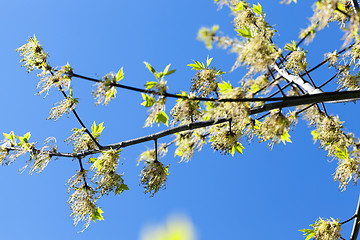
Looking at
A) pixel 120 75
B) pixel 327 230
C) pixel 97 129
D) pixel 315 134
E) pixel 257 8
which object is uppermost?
pixel 257 8

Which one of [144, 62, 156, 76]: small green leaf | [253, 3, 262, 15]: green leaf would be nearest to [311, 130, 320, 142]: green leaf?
[253, 3, 262, 15]: green leaf

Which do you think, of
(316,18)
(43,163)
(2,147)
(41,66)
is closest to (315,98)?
(316,18)

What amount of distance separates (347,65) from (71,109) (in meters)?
2.60

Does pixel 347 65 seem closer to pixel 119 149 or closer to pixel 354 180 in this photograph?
pixel 354 180

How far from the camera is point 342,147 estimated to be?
11.6 feet

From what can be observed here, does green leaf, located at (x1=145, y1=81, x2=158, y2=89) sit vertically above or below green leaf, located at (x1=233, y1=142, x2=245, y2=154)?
below

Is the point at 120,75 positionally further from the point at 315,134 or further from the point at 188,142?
the point at 315,134

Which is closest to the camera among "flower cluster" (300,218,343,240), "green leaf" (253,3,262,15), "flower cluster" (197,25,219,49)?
"flower cluster" (197,25,219,49)

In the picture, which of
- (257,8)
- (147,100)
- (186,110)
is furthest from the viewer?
(257,8)

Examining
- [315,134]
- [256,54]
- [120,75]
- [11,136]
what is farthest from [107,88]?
[315,134]

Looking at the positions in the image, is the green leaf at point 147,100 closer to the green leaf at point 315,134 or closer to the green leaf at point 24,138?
the green leaf at point 24,138

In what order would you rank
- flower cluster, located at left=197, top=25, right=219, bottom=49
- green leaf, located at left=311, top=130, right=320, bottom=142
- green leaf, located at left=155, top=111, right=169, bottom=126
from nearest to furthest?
flower cluster, located at left=197, top=25, right=219, bottom=49 < green leaf, located at left=155, top=111, right=169, bottom=126 < green leaf, located at left=311, top=130, right=320, bottom=142

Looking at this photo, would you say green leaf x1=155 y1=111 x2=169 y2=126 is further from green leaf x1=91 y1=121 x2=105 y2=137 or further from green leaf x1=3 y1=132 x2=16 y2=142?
green leaf x1=3 y1=132 x2=16 y2=142

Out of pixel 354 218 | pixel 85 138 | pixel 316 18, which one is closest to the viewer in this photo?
pixel 316 18
